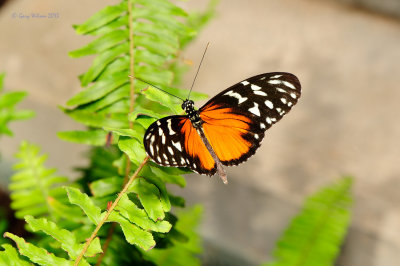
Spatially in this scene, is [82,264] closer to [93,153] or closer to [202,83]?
[93,153]

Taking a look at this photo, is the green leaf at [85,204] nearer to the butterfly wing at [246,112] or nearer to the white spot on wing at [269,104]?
the butterfly wing at [246,112]

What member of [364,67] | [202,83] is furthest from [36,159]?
[364,67]

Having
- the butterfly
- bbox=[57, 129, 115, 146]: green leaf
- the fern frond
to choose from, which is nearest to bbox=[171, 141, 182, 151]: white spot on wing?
the butterfly

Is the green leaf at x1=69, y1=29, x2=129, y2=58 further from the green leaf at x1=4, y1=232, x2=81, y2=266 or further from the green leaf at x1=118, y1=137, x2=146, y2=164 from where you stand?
the green leaf at x1=4, y1=232, x2=81, y2=266

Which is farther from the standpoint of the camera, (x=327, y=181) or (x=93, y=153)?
(x=327, y=181)

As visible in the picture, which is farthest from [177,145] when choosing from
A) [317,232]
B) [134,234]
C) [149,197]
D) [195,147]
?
[317,232]
